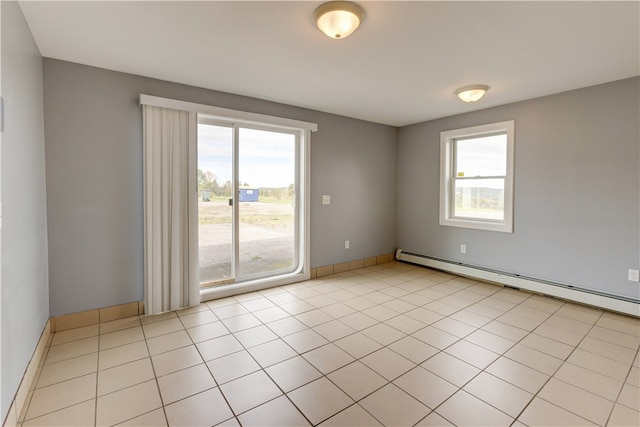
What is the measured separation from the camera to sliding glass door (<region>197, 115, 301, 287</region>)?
353cm

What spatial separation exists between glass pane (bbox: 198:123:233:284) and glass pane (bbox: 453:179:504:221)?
3389mm

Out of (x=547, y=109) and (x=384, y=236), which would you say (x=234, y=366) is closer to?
(x=384, y=236)

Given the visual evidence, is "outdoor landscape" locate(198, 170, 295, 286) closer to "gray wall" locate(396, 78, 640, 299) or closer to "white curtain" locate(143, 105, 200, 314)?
"white curtain" locate(143, 105, 200, 314)

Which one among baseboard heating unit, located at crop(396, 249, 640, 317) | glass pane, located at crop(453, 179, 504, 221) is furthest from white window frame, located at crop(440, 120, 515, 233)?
baseboard heating unit, located at crop(396, 249, 640, 317)

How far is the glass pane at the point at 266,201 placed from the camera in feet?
12.5

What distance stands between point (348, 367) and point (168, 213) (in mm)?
2297

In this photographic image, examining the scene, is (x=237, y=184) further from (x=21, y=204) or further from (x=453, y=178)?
(x=453, y=178)

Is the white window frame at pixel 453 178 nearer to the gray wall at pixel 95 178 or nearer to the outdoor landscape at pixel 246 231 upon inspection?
the outdoor landscape at pixel 246 231

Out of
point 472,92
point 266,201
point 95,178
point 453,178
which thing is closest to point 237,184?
point 266,201

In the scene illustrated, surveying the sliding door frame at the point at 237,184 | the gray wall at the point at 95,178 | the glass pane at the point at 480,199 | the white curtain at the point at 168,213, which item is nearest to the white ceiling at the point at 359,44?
the gray wall at the point at 95,178

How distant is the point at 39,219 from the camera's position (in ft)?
7.71

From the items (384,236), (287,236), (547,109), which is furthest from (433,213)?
(287,236)

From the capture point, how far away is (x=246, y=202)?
380cm

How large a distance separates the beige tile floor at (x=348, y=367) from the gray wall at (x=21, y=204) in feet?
1.09
